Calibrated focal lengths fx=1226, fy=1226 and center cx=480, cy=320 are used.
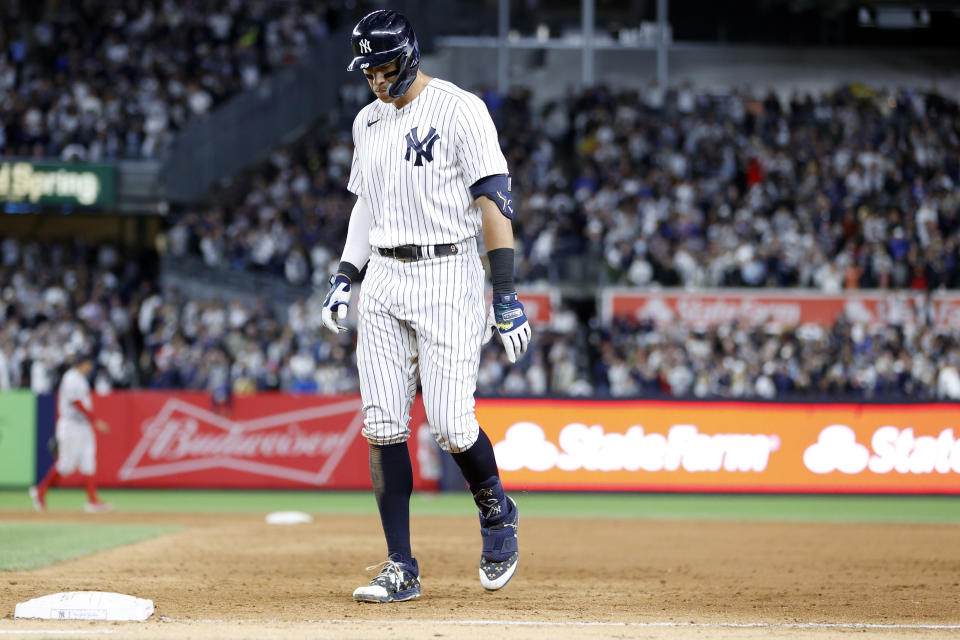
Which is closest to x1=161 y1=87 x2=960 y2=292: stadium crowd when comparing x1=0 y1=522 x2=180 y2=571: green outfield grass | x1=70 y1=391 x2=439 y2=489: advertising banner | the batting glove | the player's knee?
x1=70 y1=391 x2=439 y2=489: advertising banner

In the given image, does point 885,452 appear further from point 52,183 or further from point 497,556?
point 52,183

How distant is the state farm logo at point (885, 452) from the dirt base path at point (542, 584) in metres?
5.44

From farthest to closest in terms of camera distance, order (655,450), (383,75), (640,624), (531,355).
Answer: (531,355) → (655,450) → (383,75) → (640,624)

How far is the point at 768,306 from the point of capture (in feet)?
72.3

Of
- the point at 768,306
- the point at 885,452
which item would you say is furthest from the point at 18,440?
the point at 768,306

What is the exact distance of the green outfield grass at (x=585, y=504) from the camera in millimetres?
15336

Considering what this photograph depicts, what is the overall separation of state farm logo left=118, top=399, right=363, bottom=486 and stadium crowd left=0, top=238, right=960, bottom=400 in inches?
25.9

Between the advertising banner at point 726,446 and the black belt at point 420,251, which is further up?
the black belt at point 420,251

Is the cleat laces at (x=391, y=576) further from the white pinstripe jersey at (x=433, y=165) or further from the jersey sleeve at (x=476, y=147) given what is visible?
the jersey sleeve at (x=476, y=147)

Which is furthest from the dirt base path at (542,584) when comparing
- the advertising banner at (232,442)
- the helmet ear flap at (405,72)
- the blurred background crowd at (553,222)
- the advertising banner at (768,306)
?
the advertising banner at (768,306)

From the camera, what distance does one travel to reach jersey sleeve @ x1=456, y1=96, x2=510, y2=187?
5.72m

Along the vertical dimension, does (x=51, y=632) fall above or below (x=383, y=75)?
below

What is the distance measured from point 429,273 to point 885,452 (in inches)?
519

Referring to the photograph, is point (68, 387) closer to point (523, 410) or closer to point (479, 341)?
point (523, 410)
